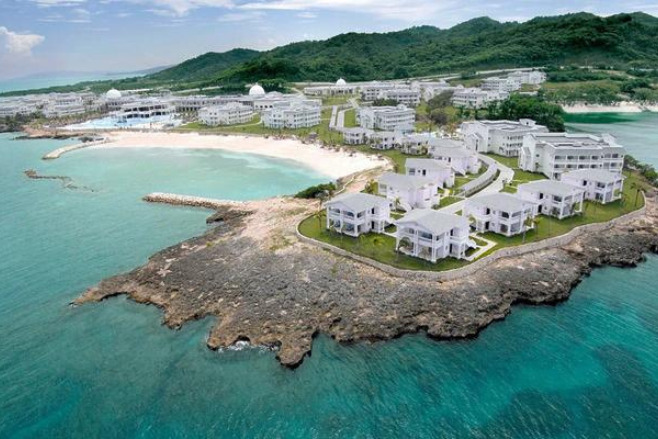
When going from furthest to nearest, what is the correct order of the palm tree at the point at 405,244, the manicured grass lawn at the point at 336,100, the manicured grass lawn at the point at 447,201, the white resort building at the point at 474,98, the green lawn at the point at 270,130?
the manicured grass lawn at the point at 336,100 < the white resort building at the point at 474,98 < the green lawn at the point at 270,130 < the manicured grass lawn at the point at 447,201 < the palm tree at the point at 405,244

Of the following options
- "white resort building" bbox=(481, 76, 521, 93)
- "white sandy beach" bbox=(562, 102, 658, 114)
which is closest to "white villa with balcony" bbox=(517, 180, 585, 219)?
"white sandy beach" bbox=(562, 102, 658, 114)

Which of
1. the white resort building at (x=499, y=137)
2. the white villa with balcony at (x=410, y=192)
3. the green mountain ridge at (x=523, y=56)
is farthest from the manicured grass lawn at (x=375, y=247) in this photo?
the green mountain ridge at (x=523, y=56)

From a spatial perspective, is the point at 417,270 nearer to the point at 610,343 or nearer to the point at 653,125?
the point at 610,343

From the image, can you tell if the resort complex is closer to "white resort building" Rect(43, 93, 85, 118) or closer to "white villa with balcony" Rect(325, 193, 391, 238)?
"white villa with balcony" Rect(325, 193, 391, 238)

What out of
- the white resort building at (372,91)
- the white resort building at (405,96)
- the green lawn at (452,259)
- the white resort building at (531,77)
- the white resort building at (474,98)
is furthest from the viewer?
the white resort building at (531,77)

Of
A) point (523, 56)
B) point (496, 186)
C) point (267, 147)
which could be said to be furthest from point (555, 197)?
point (523, 56)

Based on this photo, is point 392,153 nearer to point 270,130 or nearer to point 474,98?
point 270,130

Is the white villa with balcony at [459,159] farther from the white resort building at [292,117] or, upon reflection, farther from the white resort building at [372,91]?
the white resort building at [372,91]

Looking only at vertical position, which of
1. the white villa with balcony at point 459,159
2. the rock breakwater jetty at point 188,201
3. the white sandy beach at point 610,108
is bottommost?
the rock breakwater jetty at point 188,201

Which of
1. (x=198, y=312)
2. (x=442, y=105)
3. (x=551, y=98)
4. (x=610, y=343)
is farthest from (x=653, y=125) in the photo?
(x=198, y=312)
